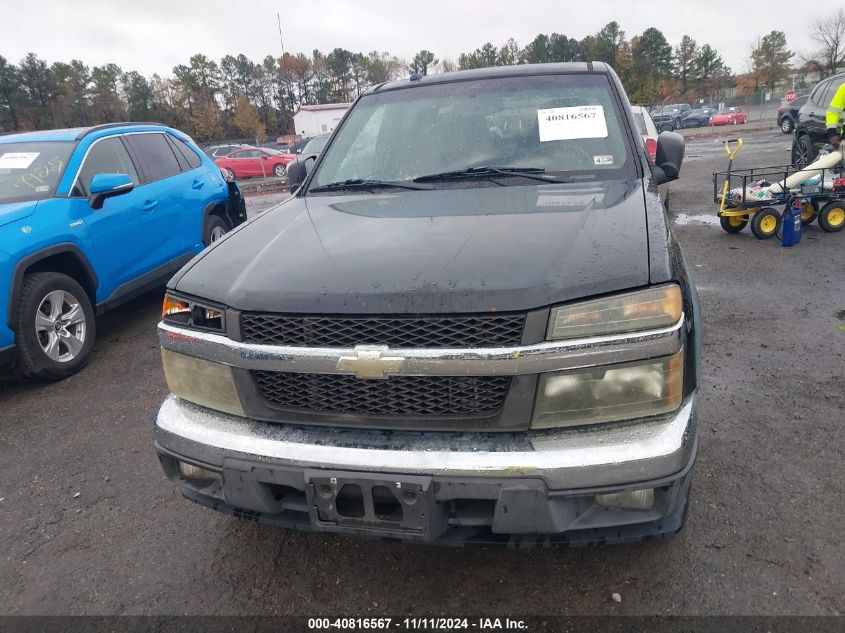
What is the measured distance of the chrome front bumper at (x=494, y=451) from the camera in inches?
67.6

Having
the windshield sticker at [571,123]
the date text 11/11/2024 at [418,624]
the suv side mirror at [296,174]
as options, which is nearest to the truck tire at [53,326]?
the suv side mirror at [296,174]

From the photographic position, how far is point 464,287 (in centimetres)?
177

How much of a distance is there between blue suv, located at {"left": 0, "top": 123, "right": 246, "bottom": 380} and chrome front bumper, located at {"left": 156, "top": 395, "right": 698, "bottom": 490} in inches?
115

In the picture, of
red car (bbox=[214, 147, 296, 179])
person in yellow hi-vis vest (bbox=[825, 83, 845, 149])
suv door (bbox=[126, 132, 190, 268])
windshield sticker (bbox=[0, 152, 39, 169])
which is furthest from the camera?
red car (bbox=[214, 147, 296, 179])

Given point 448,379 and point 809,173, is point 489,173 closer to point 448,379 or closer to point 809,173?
point 448,379

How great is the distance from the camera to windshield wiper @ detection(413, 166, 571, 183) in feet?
8.97

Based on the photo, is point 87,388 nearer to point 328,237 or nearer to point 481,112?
point 328,237

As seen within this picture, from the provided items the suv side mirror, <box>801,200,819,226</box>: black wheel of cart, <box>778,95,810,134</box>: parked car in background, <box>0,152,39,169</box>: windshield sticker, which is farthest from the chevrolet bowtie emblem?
<box>778,95,810,134</box>: parked car in background

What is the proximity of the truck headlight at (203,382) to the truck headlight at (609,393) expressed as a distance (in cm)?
105

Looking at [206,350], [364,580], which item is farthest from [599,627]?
[206,350]

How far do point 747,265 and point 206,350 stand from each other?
19.3 feet

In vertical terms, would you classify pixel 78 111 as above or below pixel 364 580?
above

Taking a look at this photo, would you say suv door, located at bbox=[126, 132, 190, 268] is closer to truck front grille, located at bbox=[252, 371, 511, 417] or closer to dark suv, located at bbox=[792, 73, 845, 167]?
truck front grille, located at bbox=[252, 371, 511, 417]

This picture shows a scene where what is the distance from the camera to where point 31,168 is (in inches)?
187
